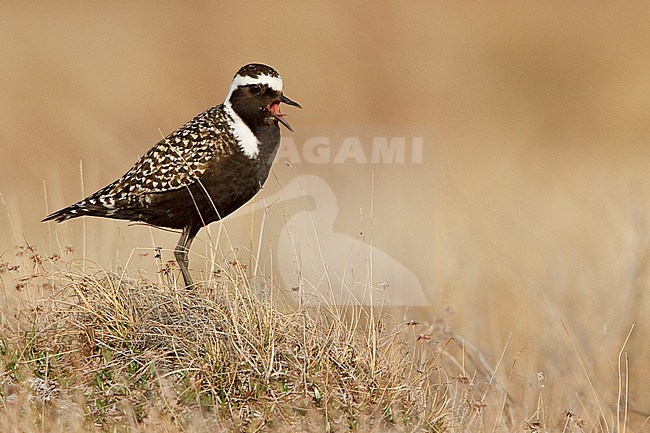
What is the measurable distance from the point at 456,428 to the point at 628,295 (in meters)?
4.45

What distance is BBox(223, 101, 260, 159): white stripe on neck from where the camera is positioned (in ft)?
18.9

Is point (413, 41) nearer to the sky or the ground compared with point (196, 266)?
nearer to the sky

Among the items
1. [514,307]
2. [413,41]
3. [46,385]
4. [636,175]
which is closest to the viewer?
[46,385]

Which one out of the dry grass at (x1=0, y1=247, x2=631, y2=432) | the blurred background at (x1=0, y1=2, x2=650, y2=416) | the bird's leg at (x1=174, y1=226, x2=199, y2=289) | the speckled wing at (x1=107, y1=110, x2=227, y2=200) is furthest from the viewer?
the blurred background at (x1=0, y1=2, x2=650, y2=416)

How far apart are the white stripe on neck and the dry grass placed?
73 centimetres

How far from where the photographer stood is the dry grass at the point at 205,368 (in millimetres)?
4609

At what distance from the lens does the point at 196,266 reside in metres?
9.94

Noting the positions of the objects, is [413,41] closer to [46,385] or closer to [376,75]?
[376,75]

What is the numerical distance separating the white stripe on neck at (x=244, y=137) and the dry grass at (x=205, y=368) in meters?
0.73

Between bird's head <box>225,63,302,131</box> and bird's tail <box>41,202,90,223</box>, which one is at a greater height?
bird's head <box>225,63,302,131</box>

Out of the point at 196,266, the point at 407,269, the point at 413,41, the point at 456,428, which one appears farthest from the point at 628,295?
the point at 413,41

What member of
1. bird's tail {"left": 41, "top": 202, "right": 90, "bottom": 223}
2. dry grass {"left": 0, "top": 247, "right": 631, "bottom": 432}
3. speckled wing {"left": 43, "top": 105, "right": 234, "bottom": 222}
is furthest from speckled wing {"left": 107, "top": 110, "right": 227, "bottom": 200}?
dry grass {"left": 0, "top": 247, "right": 631, "bottom": 432}

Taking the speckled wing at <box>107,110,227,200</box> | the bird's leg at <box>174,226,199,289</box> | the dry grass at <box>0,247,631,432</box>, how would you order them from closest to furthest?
1. the dry grass at <box>0,247,631,432</box>
2. the speckled wing at <box>107,110,227,200</box>
3. the bird's leg at <box>174,226,199,289</box>

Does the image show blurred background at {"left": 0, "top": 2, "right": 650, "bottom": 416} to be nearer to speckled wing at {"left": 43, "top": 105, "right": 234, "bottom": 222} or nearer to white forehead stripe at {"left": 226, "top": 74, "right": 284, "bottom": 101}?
speckled wing at {"left": 43, "top": 105, "right": 234, "bottom": 222}
